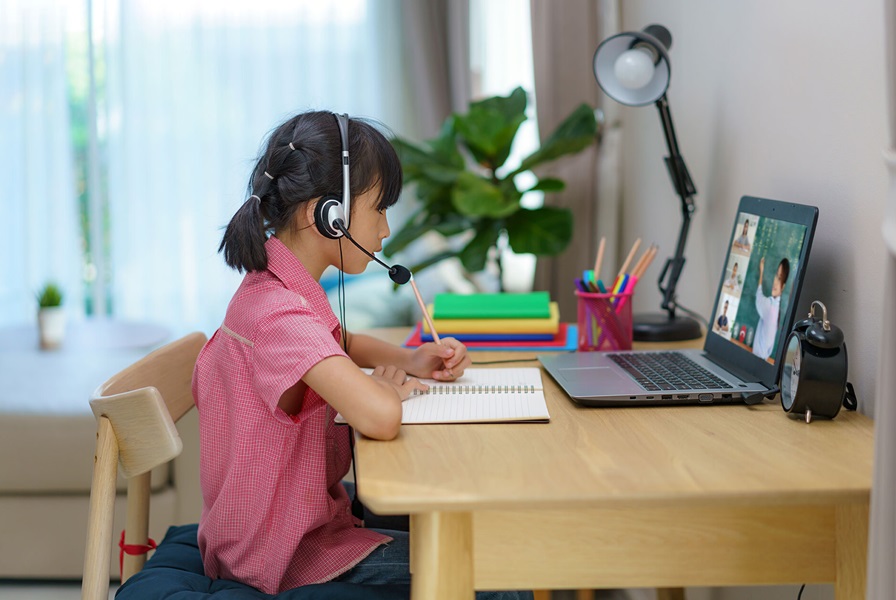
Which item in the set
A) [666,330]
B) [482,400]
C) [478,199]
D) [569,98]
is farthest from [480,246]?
[482,400]

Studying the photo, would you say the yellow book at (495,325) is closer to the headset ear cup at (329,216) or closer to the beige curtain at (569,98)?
the headset ear cup at (329,216)

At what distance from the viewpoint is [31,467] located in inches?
77.7

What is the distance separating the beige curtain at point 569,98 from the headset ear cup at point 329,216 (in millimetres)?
1445

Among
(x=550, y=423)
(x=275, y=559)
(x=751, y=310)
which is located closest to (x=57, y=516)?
(x=275, y=559)

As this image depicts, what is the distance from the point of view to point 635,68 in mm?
1470

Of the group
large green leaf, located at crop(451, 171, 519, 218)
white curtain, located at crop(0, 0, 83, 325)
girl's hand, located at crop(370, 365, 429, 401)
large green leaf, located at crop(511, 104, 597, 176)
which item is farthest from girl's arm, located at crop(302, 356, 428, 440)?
white curtain, located at crop(0, 0, 83, 325)

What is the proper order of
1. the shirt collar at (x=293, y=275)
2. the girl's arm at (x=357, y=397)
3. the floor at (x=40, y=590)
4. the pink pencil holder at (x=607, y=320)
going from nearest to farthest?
the girl's arm at (x=357, y=397)
the shirt collar at (x=293, y=275)
the pink pencil holder at (x=607, y=320)
the floor at (x=40, y=590)

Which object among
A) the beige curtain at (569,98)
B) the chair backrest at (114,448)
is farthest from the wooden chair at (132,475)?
Answer: the beige curtain at (569,98)

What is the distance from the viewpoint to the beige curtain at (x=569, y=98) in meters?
2.39

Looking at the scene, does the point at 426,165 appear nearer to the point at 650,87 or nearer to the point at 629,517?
the point at 650,87

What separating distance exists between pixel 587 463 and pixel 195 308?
10.3 ft

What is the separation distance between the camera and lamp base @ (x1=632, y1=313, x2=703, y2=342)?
1525 mm

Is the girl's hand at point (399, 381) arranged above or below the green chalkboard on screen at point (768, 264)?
below

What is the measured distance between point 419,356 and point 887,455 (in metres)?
0.71
